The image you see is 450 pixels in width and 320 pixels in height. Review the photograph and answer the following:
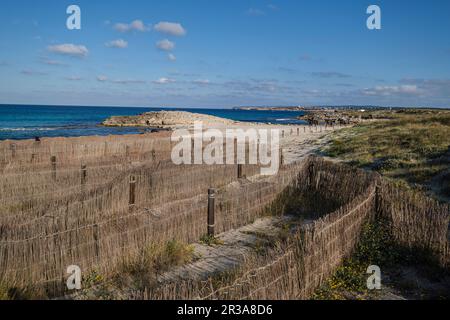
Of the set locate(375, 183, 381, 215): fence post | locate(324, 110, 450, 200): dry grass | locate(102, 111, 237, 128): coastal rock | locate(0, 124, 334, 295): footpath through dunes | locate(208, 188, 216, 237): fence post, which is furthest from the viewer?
locate(102, 111, 237, 128): coastal rock

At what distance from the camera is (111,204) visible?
25.1ft

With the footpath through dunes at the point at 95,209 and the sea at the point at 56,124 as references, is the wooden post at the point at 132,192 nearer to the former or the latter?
the footpath through dunes at the point at 95,209

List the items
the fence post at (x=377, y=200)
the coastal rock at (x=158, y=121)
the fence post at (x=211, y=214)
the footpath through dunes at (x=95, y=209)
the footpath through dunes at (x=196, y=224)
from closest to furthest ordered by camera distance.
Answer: the footpath through dunes at (x=196, y=224), the footpath through dunes at (x=95, y=209), the fence post at (x=211, y=214), the fence post at (x=377, y=200), the coastal rock at (x=158, y=121)

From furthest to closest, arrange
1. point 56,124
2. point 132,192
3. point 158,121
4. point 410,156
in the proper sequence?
point 158,121, point 56,124, point 410,156, point 132,192

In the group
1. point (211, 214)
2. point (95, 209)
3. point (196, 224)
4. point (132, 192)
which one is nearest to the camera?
point (196, 224)

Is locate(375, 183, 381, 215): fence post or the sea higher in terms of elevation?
the sea

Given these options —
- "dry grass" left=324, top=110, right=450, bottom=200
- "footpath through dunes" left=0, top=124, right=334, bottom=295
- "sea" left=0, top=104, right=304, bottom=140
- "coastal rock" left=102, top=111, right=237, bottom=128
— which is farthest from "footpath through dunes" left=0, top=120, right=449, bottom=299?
"coastal rock" left=102, top=111, right=237, bottom=128

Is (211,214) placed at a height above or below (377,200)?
→ below

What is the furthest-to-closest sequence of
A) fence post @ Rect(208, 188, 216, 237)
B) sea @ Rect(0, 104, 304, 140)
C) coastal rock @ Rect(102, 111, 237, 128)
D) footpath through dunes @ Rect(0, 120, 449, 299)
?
coastal rock @ Rect(102, 111, 237, 128), sea @ Rect(0, 104, 304, 140), fence post @ Rect(208, 188, 216, 237), footpath through dunes @ Rect(0, 120, 449, 299)

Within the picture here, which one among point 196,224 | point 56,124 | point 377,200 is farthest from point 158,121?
point 377,200

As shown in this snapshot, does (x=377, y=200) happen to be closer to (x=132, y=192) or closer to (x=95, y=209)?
(x=132, y=192)

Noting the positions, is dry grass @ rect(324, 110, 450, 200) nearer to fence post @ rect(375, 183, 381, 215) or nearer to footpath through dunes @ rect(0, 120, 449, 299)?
fence post @ rect(375, 183, 381, 215)

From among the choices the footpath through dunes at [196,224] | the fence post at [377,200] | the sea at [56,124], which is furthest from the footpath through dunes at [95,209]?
the sea at [56,124]

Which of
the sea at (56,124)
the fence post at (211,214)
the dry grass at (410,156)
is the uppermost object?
the sea at (56,124)
